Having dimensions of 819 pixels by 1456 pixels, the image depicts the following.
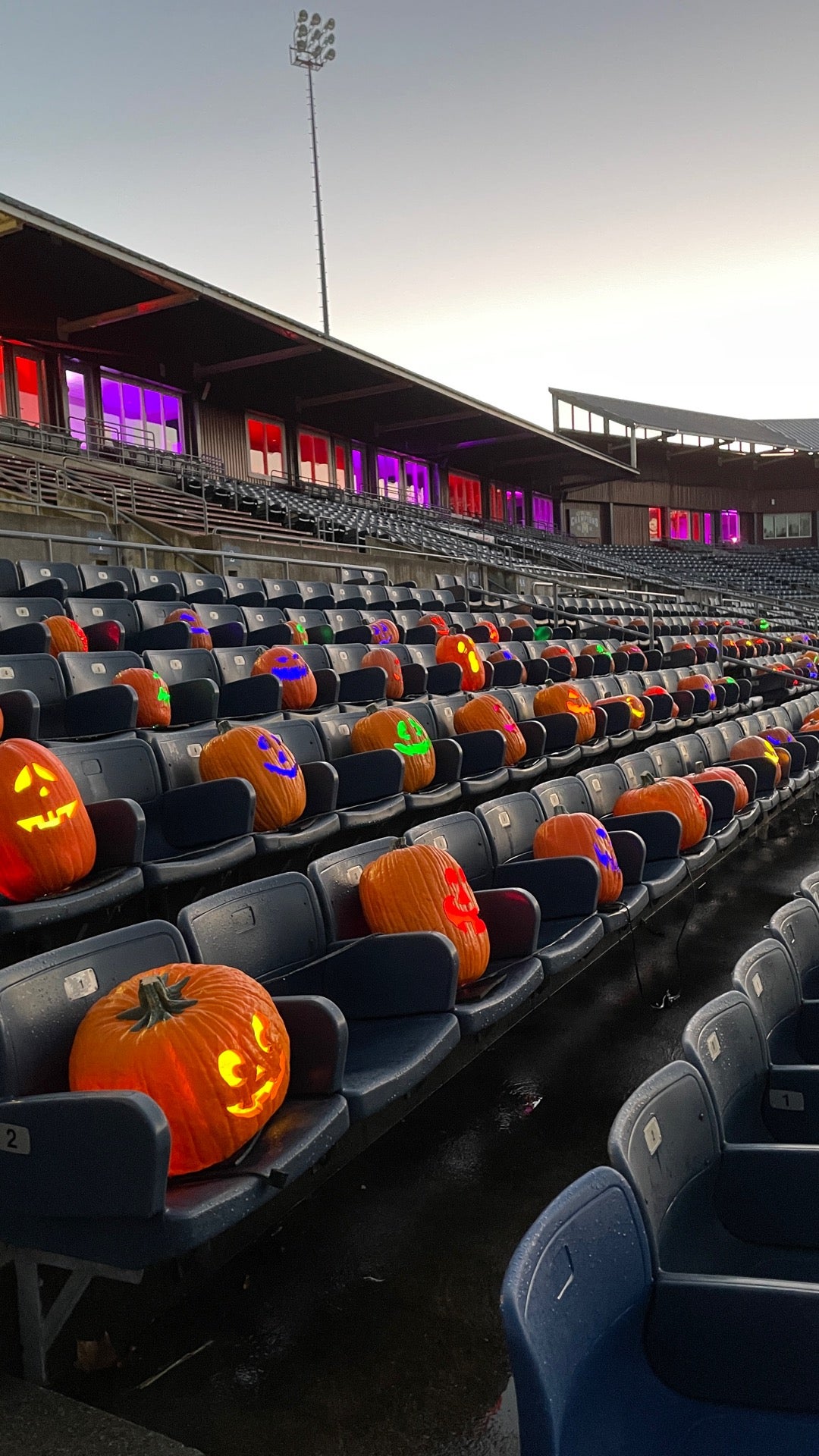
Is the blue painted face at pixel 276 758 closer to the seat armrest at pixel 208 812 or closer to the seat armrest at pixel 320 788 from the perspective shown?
the seat armrest at pixel 320 788

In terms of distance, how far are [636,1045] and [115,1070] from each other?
2.13 m

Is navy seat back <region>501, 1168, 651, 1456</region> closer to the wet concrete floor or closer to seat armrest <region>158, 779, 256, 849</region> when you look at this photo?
the wet concrete floor

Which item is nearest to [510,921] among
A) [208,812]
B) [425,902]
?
[425,902]

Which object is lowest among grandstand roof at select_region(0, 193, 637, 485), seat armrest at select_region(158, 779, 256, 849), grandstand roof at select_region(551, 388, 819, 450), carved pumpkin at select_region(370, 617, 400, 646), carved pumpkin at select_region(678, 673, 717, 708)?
carved pumpkin at select_region(678, 673, 717, 708)

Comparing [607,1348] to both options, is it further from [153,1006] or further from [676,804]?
[676,804]

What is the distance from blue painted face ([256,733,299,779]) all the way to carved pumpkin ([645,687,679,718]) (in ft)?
14.5

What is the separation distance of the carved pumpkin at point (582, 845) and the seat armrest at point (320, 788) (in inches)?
35.4

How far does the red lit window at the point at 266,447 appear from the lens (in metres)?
21.5

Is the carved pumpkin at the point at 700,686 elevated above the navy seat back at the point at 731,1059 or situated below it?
above

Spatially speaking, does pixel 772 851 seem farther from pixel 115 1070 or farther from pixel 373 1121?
pixel 115 1070

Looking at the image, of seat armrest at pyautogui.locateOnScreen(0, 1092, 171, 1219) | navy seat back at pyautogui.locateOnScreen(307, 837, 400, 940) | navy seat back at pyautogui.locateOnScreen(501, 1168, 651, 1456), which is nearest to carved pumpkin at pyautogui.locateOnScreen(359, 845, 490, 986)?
navy seat back at pyautogui.locateOnScreen(307, 837, 400, 940)

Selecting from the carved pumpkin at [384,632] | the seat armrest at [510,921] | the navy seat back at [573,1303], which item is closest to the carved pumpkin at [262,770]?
the seat armrest at [510,921]

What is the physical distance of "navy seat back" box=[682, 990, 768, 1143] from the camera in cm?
204

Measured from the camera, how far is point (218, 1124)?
6.66 ft
